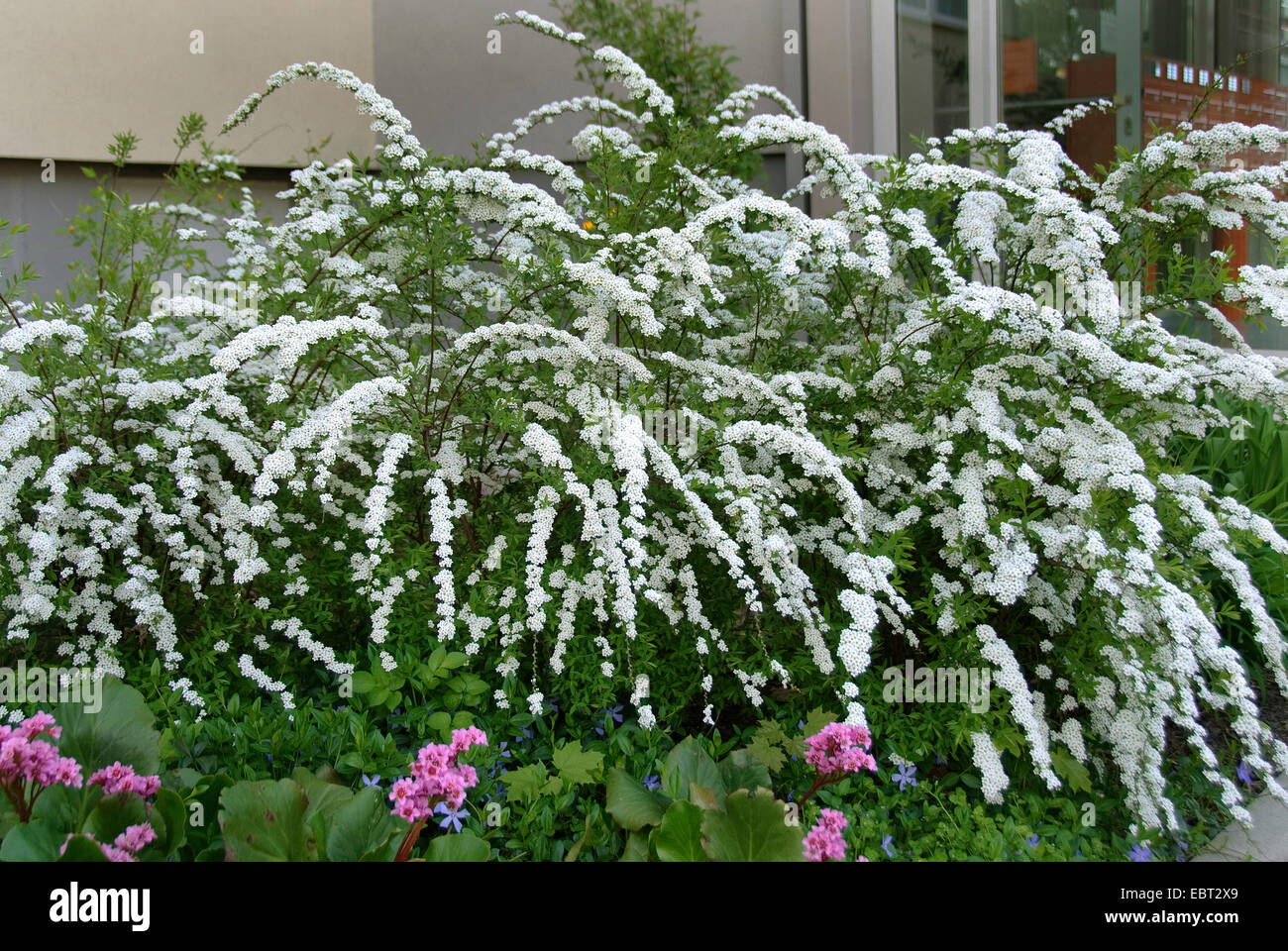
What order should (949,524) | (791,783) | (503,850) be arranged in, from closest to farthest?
(503,850)
(791,783)
(949,524)

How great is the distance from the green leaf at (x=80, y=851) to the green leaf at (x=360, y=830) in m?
0.35

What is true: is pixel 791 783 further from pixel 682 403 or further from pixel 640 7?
pixel 640 7

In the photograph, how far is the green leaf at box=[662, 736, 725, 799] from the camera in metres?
1.89

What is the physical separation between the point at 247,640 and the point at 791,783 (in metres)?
1.44

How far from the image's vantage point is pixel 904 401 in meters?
2.73

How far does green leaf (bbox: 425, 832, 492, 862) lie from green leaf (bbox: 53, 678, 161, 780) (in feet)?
2.01

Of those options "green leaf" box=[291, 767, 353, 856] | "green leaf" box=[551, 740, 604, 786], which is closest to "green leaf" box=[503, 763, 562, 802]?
"green leaf" box=[551, 740, 604, 786]

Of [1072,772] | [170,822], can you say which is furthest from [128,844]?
[1072,772]


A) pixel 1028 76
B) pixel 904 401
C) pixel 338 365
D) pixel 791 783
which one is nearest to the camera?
pixel 791 783

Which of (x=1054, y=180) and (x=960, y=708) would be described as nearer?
(x=960, y=708)

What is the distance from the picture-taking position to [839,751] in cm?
181

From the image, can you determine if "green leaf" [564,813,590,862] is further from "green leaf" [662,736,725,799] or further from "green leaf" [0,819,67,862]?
"green leaf" [0,819,67,862]

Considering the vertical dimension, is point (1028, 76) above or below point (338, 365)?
above
